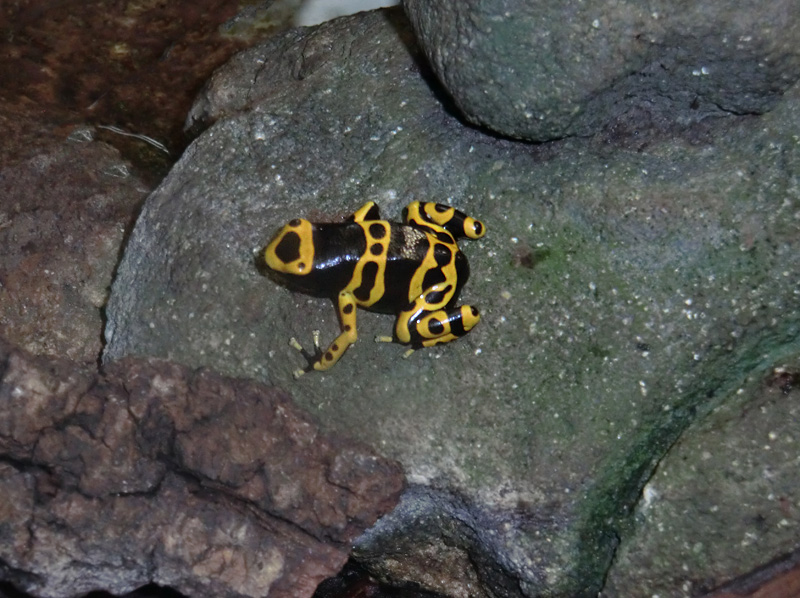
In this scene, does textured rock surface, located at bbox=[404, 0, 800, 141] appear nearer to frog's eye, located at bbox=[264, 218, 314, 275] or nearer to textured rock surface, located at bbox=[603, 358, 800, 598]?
frog's eye, located at bbox=[264, 218, 314, 275]

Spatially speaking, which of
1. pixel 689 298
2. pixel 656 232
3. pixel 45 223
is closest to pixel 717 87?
pixel 656 232

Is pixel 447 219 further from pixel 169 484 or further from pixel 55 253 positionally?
pixel 55 253

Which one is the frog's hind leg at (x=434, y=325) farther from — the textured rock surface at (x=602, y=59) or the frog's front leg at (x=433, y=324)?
the textured rock surface at (x=602, y=59)

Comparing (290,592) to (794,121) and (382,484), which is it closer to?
(382,484)

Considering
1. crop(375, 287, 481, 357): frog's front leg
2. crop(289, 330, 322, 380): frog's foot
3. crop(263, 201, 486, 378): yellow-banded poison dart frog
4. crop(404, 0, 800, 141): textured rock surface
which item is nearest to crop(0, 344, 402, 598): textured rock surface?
crop(289, 330, 322, 380): frog's foot

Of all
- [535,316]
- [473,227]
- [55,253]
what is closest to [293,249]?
[473,227]

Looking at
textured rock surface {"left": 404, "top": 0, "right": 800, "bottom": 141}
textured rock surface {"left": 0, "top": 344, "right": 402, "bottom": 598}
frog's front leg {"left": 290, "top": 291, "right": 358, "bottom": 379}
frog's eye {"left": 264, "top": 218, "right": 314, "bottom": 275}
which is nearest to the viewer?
textured rock surface {"left": 404, "top": 0, "right": 800, "bottom": 141}
